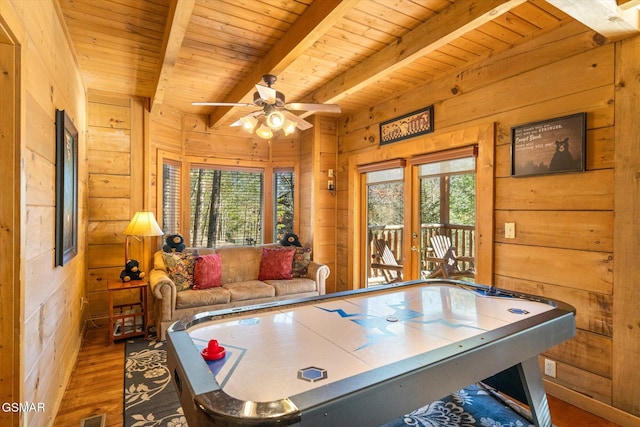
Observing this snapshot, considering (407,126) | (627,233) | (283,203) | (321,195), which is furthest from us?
(283,203)

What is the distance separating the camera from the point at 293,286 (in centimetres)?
410

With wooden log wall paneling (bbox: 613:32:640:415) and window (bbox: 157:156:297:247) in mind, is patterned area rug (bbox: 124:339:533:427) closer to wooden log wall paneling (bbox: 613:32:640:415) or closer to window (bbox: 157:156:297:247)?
wooden log wall paneling (bbox: 613:32:640:415)

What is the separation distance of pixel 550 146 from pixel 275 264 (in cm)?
315

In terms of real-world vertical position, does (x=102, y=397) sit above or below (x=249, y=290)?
below

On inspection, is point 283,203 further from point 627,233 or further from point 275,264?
point 627,233

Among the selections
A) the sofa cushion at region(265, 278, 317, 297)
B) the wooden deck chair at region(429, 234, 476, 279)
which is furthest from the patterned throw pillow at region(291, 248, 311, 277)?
the wooden deck chair at region(429, 234, 476, 279)

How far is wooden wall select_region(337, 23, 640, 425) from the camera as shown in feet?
7.18

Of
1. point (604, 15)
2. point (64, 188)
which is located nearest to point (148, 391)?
point (64, 188)

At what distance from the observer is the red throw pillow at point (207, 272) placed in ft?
12.5

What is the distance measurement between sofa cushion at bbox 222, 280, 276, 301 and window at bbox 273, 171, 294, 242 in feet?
4.42

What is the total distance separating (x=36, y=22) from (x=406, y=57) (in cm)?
233

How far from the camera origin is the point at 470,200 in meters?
3.21

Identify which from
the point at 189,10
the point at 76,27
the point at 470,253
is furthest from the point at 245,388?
the point at 76,27

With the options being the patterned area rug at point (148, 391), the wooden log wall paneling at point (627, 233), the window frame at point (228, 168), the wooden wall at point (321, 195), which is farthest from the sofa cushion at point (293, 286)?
the wooden log wall paneling at point (627, 233)
